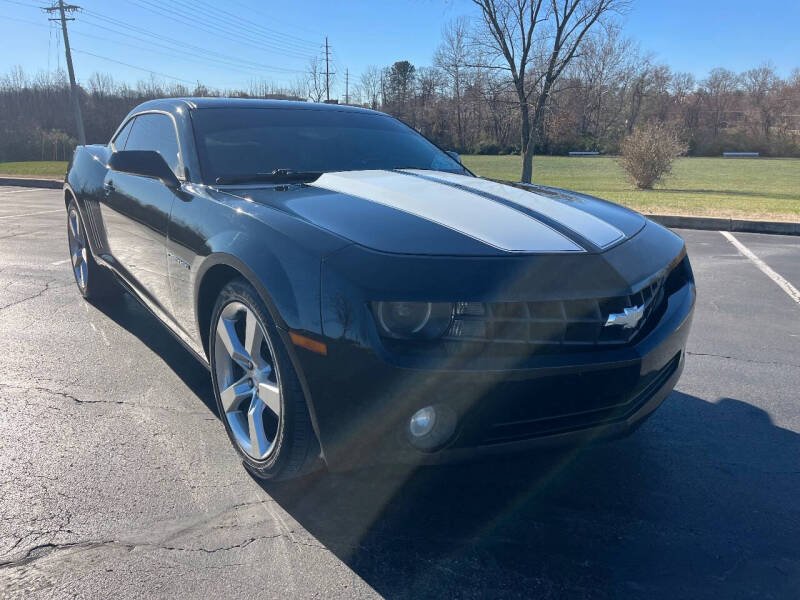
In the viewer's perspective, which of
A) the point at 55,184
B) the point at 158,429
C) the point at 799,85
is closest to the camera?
the point at 158,429

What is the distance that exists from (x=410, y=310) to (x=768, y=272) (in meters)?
6.04

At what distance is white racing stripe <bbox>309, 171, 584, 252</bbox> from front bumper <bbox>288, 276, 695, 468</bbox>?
1.41 feet

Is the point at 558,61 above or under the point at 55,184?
above

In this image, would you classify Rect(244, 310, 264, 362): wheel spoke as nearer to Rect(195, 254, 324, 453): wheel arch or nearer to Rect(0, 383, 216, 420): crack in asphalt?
Rect(195, 254, 324, 453): wheel arch

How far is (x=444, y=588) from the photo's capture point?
188cm

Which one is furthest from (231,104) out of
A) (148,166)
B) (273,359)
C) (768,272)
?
(768,272)

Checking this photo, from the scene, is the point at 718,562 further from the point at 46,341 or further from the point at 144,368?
the point at 46,341

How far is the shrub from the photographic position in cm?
1916

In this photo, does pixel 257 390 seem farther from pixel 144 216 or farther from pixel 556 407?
pixel 144 216

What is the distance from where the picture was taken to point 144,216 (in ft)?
10.7

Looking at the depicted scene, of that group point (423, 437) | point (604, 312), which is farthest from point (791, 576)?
point (423, 437)

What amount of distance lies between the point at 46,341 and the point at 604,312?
3.59 metres

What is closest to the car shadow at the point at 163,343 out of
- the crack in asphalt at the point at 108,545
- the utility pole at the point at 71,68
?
the crack in asphalt at the point at 108,545

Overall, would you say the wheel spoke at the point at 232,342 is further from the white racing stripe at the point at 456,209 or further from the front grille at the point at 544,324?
the front grille at the point at 544,324
